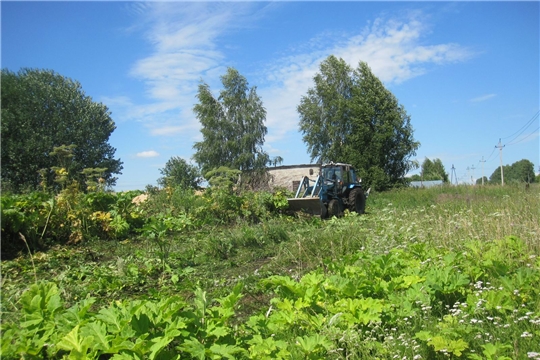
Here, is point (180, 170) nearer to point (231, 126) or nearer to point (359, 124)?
point (231, 126)

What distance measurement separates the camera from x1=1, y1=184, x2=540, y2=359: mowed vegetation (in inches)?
76.5

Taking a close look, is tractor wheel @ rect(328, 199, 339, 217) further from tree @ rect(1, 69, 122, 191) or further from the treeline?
tree @ rect(1, 69, 122, 191)

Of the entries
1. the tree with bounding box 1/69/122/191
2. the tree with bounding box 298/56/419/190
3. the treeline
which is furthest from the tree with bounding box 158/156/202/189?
the tree with bounding box 298/56/419/190

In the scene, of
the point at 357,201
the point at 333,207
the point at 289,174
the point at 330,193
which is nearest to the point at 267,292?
the point at 333,207

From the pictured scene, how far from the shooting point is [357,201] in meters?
13.8

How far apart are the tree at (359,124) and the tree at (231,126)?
570cm

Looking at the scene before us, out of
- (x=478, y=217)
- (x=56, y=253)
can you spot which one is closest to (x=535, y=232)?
(x=478, y=217)

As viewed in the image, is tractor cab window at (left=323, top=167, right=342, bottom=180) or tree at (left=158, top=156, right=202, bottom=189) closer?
tractor cab window at (left=323, top=167, right=342, bottom=180)

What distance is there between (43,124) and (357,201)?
2185 centimetres

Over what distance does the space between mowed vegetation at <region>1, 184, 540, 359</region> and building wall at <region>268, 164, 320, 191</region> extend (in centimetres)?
1828

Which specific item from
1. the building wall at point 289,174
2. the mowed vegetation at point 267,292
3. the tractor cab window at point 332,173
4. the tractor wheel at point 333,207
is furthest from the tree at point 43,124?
the mowed vegetation at point 267,292

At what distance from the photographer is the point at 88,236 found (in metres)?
6.95

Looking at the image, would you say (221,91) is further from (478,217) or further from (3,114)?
(478,217)

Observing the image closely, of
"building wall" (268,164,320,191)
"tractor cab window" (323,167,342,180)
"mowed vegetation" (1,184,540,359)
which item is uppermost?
"building wall" (268,164,320,191)
